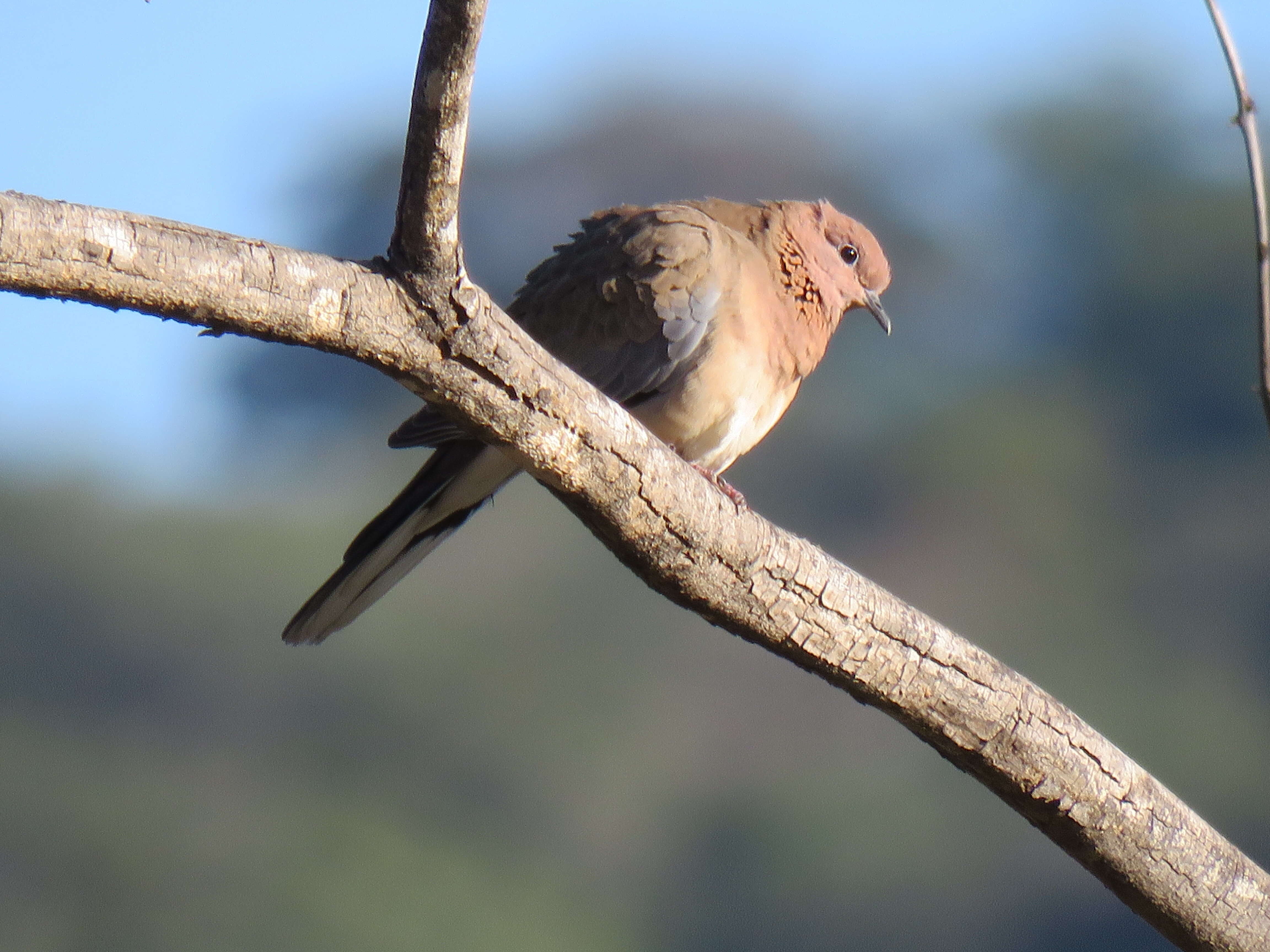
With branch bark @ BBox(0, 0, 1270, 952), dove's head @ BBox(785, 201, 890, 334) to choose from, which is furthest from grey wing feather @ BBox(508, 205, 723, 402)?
branch bark @ BBox(0, 0, 1270, 952)

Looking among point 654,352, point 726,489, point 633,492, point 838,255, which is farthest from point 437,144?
point 838,255

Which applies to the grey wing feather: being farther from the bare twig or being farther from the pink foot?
the bare twig

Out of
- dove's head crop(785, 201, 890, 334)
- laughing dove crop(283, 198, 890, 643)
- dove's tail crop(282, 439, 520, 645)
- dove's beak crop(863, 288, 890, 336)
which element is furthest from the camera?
dove's beak crop(863, 288, 890, 336)

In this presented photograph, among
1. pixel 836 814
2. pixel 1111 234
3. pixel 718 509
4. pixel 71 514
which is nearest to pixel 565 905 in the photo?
pixel 836 814

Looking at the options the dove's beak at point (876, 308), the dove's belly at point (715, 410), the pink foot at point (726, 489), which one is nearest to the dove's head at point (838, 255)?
the dove's beak at point (876, 308)

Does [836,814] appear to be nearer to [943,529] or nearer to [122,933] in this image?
[943,529]
